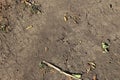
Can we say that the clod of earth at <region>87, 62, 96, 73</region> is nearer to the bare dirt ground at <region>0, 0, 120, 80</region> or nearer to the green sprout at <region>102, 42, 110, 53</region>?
the bare dirt ground at <region>0, 0, 120, 80</region>

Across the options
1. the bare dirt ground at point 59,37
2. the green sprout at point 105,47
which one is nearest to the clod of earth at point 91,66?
the bare dirt ground at point 59,37

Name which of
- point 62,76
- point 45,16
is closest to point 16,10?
point 45,16

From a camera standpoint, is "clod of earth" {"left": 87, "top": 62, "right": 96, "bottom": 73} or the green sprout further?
the green sprout

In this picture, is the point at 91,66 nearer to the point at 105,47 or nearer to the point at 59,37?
the point at 105,47

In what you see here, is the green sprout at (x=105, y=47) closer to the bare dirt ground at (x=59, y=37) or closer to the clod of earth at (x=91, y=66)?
the bare dirt ground at (x=59, y=37)

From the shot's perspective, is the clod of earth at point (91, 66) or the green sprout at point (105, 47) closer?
the clod of earth at point (91, 66)

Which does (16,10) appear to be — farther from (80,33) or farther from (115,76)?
(115,76)

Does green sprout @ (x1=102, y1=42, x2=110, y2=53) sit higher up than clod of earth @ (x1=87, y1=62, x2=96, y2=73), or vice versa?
green sprout @ (x1=102, y1=42, x2=110, y2=53)

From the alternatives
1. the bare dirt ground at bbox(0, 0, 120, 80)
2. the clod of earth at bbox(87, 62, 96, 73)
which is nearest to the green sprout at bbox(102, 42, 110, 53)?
the bare dirt ground at bbox(0, 0, 120, 80)
